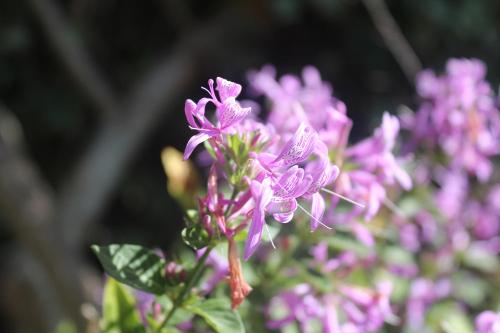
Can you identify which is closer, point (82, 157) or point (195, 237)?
point (195, 237)

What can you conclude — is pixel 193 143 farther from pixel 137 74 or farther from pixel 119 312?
pixel 137 74

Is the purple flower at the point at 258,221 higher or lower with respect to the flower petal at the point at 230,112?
lower

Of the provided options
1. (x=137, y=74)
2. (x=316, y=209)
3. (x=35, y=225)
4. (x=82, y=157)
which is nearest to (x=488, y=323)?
(x=316, y=209)

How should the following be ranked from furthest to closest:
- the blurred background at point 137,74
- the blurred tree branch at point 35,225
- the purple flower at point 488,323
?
the blurred background at point 137,74 < the blurred tree branch at point 35,225 < the purple flower at point 488,323

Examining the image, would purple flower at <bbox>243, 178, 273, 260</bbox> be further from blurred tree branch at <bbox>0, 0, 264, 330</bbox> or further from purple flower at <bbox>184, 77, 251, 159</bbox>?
blurred tree branch at <bbox>0, 0, 264, 330</bbox>

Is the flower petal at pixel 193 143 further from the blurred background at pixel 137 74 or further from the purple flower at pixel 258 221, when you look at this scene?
the blurred background at pixel 137 74

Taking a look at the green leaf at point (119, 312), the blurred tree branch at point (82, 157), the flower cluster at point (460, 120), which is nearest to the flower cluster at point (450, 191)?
the flower cluster at point (460, 120)

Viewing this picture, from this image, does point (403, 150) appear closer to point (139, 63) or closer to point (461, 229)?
point (461, 229)

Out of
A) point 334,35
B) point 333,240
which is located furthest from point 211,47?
point 333,240

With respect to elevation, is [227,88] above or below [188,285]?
above
